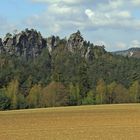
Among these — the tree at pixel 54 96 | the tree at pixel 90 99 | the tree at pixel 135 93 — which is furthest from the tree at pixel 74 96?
the tree at pixel 135 93

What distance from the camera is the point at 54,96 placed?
126938mm

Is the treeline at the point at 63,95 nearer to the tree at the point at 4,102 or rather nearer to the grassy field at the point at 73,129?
the tree at the point at 4,102

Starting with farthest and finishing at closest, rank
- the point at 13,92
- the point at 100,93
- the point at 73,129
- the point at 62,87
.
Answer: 1. the point at 100,93
2. the point at 62,87
3. the point at 13,92
4. the point at 73,129

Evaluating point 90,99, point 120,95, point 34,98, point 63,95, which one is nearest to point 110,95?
point 120,95

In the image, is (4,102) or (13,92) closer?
(4,102)

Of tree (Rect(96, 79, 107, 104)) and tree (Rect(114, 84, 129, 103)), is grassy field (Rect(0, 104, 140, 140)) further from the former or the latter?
tree (Rect(114, 84, 129, 103))

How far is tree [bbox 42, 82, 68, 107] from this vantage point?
126 metres

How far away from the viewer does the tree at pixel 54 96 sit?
413 feet

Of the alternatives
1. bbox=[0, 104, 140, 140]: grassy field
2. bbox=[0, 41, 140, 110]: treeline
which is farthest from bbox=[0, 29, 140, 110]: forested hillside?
bbox=[0, 104, 140, 140]: grassy field

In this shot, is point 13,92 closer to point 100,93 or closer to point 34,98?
point 34,98

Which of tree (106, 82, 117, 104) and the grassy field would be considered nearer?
the grassy field

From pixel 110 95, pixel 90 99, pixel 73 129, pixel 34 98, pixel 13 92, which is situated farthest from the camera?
pixel 110 95

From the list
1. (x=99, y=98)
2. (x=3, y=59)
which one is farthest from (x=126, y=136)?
(x=3, y=59)

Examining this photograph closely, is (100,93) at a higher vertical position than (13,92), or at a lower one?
lower
